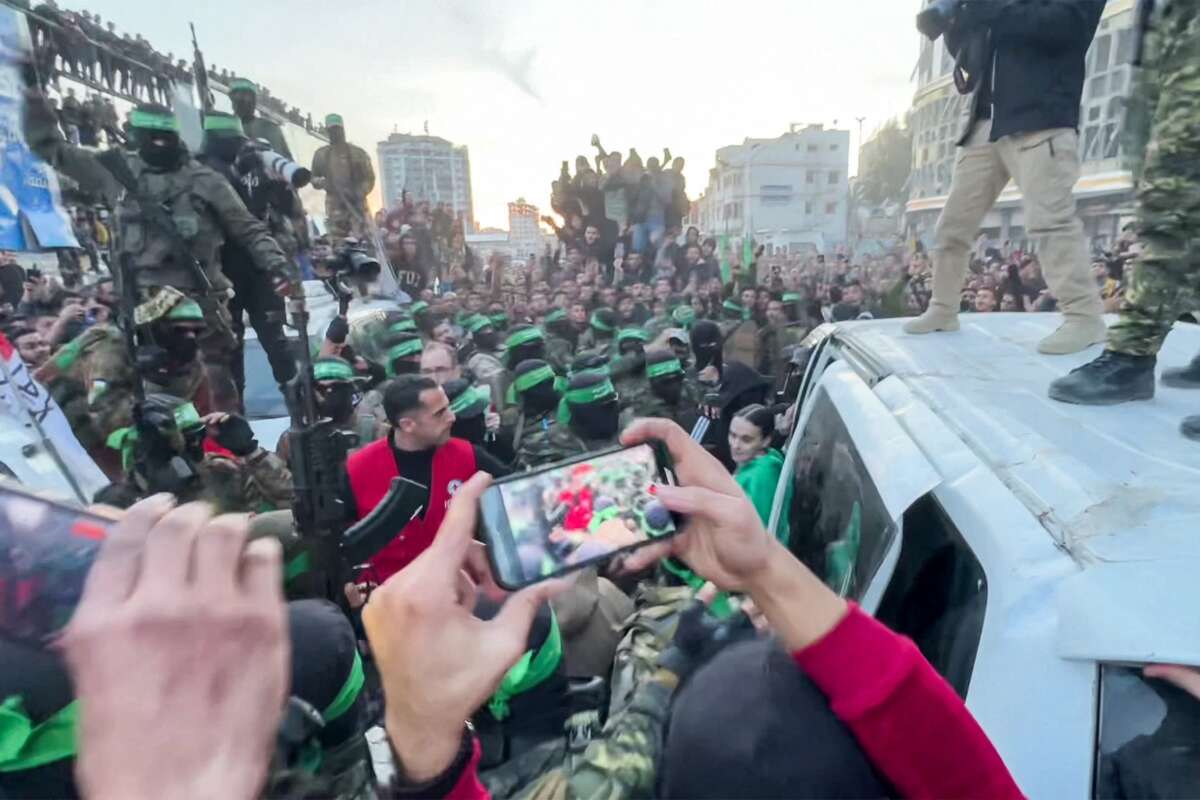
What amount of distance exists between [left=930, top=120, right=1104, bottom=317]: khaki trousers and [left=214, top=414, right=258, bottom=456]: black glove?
2838 mm

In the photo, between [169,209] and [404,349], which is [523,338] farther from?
[169,209]

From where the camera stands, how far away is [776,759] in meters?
0.67

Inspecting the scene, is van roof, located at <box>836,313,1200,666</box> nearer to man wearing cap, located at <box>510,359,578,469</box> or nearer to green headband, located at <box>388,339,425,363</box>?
man wearing cap, located at <box>510,359,578,469</box>

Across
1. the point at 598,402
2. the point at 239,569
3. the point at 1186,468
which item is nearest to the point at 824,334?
the point at 598,402

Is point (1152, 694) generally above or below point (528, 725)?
above

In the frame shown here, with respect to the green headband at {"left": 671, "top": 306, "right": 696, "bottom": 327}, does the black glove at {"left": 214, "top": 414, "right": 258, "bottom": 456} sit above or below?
below

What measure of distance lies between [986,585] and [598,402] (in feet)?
8.63

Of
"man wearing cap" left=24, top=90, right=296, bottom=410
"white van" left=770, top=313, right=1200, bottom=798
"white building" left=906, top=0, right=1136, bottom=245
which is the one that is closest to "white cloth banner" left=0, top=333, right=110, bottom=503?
"man wearing cap" left=24, top=90, right=296, bottom=410

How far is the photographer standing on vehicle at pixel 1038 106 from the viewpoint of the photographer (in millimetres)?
2205

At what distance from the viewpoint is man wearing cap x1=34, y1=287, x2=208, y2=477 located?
11.0 ft

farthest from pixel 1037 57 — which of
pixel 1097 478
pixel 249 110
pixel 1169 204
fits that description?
pixel 249 110

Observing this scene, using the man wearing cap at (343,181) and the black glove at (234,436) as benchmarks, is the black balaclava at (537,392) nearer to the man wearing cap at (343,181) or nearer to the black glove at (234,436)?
the black glove at (234,436)

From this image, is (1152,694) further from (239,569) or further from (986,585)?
(239,569)

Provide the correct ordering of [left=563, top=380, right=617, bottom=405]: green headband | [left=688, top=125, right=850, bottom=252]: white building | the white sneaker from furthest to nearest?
[left=688, top=125, right=850, bottom=252]: white building < [left=563, top=380, right=617, bottom=405]: green headband < the white sneaker
